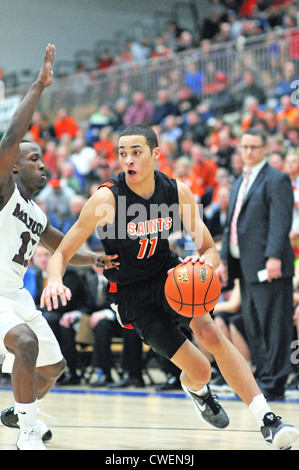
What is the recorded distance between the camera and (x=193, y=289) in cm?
446

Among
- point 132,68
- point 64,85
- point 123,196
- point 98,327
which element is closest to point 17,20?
point 64,85

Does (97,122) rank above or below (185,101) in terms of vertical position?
below

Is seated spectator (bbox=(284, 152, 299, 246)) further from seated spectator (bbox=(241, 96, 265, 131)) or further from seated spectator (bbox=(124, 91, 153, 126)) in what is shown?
seated spectator (bbox=(124, 91, 153, 126))

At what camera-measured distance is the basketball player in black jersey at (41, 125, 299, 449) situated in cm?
465

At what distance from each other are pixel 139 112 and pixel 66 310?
783cm

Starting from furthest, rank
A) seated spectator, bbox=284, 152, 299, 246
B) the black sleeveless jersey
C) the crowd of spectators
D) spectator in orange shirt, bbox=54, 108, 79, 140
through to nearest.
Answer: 1. spectator in orange shirt, bbox=54, 108, 79, 140
2. the crowd of spectators
3. seated spectator, bbox=284, 152, 299, 246
4. the black sleeveless jersey

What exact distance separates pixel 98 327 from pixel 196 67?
8.95 metres

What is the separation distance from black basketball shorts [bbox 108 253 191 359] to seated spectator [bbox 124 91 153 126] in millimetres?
11254

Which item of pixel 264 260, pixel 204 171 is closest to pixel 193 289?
pixel 264 260

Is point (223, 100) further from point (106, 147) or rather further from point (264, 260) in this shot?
point (264, 260)

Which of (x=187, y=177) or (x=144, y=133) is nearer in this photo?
(x=144, y=133)

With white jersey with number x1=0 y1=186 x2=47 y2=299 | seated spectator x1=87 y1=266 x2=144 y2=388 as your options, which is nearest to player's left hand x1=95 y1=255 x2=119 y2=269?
white jersey with number x1=0 y1=186 x2=47 y2=299

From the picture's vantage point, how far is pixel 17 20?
23766 millimetres
